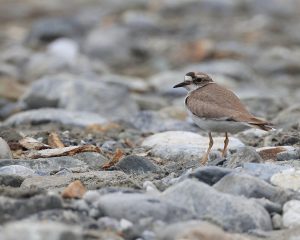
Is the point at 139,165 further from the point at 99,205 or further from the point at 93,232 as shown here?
the point at 93,232

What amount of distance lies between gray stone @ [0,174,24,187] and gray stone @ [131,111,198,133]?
4.03 m

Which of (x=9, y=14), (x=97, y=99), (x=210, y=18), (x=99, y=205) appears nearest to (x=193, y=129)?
(x=97, y=99)

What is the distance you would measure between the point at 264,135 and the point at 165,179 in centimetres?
318

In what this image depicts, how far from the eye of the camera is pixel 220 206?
5.07 meters

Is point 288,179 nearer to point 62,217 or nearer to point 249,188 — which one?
point 249,188

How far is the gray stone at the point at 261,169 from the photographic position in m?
5.89

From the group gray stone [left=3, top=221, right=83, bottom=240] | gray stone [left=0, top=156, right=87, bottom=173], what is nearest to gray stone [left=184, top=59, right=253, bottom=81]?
gray stone [left=0, top=156, right=87, bottom=173]

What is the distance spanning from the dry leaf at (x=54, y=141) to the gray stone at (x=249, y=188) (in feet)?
9.54

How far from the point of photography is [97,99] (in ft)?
38.3

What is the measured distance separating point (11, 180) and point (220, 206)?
1.79 m

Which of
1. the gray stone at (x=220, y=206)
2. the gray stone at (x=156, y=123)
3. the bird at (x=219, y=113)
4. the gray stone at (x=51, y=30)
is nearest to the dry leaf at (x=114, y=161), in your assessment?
the bird at (x=219, y=113)

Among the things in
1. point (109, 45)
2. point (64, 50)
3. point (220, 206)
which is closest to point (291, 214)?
point (220, 206)

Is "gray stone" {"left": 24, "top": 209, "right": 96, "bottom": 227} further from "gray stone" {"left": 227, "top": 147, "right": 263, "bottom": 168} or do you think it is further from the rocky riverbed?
"gray stone" {"left": 227, "top": 147, "right": 263, "bottom": 168}

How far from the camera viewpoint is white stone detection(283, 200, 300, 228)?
5145mm
